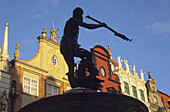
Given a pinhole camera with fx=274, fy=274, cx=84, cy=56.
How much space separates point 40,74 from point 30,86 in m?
1.58

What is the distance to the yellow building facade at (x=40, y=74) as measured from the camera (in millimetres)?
20828

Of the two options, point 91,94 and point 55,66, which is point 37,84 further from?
point 91,94

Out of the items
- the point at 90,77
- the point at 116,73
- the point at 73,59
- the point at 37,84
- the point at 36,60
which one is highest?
the point at 116,73

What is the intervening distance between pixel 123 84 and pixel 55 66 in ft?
33.7

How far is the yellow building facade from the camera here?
20828 millimetres

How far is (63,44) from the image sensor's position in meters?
9.12

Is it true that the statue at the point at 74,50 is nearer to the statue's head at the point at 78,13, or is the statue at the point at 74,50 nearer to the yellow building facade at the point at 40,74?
the statue's head at the point at 78,13

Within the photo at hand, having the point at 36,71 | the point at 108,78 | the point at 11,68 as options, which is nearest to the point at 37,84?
the point at 36,71

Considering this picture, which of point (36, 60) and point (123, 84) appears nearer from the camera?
point (36, 60)

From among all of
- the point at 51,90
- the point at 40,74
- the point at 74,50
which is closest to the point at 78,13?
the point at 74,50

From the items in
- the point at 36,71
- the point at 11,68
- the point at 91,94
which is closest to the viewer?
the point at 91,94

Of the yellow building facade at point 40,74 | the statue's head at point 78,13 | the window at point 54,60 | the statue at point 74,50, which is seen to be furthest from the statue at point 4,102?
the statue's head at point 78,13

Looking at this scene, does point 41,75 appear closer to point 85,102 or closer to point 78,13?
point 78,13

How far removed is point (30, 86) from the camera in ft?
70.6
